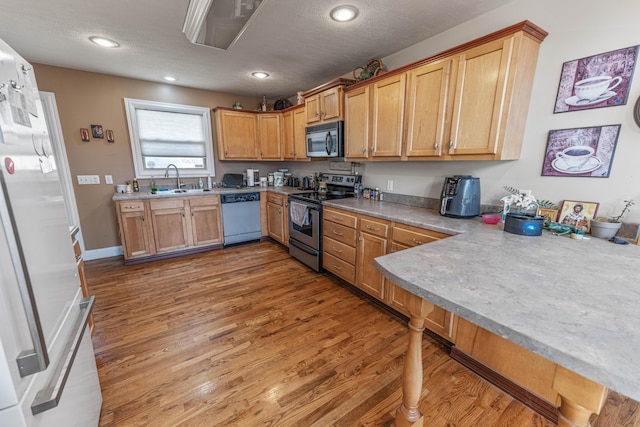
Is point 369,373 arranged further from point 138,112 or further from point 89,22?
point 138,112

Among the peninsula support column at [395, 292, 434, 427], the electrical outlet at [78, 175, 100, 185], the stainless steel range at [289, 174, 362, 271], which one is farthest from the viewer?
the electrical outlet at [78, 175, 100, 185]

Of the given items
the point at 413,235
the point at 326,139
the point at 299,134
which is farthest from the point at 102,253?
the point at 413,235

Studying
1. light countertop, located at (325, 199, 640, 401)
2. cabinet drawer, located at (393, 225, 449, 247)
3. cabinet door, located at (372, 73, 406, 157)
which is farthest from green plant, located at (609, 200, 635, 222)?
cabinet door, located at (372, 73, 406, 157)

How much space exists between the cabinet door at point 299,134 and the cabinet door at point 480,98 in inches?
82.8

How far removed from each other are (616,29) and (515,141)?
0.71 meters

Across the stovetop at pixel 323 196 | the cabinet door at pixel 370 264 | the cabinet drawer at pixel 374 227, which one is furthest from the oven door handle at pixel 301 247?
the cabinet drawer at pixel 374 227

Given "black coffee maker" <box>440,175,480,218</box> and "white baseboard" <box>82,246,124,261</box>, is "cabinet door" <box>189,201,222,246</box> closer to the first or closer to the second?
"white baseboard" <box>82,246,124,261</box>

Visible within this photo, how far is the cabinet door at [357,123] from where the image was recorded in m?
2.59

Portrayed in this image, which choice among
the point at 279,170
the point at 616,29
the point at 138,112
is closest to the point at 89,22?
the point at 138,112

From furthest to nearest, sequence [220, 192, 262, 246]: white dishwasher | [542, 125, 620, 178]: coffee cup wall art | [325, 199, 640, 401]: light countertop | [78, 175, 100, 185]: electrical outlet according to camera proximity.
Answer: [220, 192, 262, 246]: white dishwasher < [78, 175, 100, 185]: electrical outlet < [542, 125, 620, 178]: coffee cup wall art < [325, 199, 640, 401]: light countertop

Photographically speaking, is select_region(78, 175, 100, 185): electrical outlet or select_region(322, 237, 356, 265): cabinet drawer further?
select_region(78, 175, 100, 185): electrical outlet

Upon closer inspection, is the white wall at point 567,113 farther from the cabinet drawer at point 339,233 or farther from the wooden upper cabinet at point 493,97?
the cabinet drawer at point 339,233

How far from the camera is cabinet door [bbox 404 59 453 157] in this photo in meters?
1.95

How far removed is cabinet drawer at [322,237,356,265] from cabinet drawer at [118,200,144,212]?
8.00 feet
